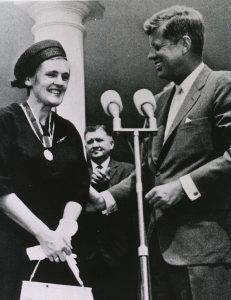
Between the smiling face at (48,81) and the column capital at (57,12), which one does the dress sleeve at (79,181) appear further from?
the column capital at (57,12)

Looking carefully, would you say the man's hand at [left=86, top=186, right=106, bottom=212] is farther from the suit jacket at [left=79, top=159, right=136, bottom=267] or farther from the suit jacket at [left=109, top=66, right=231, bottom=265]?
the suit jacket at [left=79, top=159, right=136, bottom=267]

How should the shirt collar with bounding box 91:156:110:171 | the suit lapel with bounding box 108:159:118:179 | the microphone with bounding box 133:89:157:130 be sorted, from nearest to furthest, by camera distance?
the microphone with bounding box 133:89:157:130, the suit lapel with bounding box 108:159:118:179, the shirt collar with bounding box 91:156:110:171

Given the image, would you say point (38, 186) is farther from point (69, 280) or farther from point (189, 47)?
point (189, 47)

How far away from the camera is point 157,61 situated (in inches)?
57.2

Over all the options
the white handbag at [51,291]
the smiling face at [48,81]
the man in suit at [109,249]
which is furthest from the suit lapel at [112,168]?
the white handbag at [51,291]

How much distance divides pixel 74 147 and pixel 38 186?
0.17 metres

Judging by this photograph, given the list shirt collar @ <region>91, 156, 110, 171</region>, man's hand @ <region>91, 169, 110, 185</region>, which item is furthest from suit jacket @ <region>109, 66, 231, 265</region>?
shirt collar @ <region>91, 156, 110, 171</region>

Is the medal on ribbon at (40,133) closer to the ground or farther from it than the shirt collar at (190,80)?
closer to the ground

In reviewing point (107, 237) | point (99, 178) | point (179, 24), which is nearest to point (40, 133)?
point (179, 24)

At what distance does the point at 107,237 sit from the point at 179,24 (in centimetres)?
93

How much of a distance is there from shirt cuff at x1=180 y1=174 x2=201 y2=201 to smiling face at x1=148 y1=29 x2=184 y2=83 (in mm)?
357

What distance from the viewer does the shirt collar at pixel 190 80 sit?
4.62 ft

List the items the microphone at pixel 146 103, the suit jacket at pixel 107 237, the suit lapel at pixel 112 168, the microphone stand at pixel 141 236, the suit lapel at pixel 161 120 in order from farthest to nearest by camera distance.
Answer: the suit lapel at pixel 112 168, the suit jacket at pixel 107 237, the suit lapel at pixel 161 120, the microphone at pixel 146 103, the microphone stand at pixel 141 236

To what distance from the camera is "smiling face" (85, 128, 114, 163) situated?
220 centimetres
